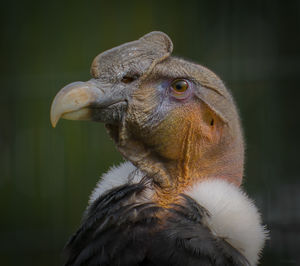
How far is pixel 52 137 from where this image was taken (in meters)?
5.93

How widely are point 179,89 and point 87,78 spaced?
3.42 meters

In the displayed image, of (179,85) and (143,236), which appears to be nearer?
(143,236)

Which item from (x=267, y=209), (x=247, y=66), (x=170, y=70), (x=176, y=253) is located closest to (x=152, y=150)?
(x=170, y=70)

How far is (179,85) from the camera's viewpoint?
2588 millimetres

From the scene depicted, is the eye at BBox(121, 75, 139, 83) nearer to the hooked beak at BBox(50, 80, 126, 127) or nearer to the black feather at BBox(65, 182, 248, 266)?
the hooked beak at BBox(50, 80, 126, 127)

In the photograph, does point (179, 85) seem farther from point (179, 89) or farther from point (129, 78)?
point (129, 78)

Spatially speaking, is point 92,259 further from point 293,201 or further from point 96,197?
point 293,201

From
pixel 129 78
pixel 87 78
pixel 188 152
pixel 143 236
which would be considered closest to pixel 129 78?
pixel 129 78

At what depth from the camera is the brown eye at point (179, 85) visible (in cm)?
259

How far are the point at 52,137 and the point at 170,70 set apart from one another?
3601 millimetres

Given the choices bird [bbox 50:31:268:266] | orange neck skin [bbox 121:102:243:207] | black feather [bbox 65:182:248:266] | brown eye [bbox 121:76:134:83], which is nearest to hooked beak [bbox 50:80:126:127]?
bird [bbox 50:31:268:266]

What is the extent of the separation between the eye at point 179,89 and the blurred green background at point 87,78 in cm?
300

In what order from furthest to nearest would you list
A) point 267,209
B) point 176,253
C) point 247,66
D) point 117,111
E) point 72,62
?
point 72,62
point 247,66
point 267,209
point 117,111
point 176,253

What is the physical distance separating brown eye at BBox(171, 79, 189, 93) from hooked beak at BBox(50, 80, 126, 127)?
0.29 meters
